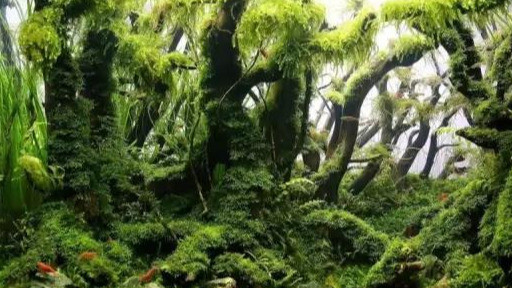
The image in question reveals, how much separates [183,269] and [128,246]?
0.83m

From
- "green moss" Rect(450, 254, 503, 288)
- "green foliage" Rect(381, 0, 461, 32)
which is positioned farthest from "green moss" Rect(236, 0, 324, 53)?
"green moss" Rect(450, 254, 503, 288)

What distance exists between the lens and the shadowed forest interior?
4.71 meters

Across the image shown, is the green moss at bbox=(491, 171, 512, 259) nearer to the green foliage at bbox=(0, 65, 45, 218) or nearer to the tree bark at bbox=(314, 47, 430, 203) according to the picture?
the tree bark at bbox=(314, 47, 430, 203)

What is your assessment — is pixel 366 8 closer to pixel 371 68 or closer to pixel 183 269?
pixel 371 68

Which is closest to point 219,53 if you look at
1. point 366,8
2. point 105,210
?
point 366,8

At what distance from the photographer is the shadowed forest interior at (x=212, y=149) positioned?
15.5ft

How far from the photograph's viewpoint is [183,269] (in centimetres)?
471

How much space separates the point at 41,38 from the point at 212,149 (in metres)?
2.43

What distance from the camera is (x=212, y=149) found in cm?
638

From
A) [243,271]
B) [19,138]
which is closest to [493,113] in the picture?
[243,271]

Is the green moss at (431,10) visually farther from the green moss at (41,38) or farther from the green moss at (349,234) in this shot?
the green moss at (41,38)

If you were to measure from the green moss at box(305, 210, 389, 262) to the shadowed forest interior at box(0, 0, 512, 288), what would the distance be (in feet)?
0.06

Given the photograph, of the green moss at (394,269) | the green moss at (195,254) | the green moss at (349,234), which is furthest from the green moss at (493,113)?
the green moss at (195,254)

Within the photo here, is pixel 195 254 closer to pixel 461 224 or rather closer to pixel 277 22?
pixel 277 22
